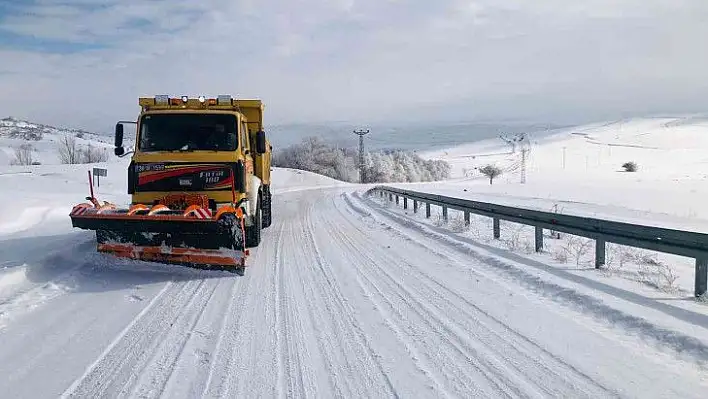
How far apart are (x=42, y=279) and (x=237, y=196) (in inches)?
126

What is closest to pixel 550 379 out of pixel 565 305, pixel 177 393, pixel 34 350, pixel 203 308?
pixel 565 305

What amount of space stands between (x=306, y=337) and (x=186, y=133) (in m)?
5.86

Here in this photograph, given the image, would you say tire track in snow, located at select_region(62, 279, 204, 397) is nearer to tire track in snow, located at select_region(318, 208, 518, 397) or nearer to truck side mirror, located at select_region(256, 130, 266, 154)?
tire track in snow, located at select_region(318, 208, 518, 397)

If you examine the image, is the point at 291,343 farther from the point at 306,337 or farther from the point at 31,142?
the point at 31,142

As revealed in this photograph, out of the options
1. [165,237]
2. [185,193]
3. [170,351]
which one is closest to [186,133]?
[185,193]

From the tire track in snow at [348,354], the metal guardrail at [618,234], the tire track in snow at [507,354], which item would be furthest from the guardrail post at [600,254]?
the tire track in snow at [348,354]

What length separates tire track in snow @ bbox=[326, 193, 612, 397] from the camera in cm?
420

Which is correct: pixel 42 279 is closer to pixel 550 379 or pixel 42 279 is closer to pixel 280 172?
pixel 550 379

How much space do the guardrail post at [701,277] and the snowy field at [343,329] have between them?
0.72ft

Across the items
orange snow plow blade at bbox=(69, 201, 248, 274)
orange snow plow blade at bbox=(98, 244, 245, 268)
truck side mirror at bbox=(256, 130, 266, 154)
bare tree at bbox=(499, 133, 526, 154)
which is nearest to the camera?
orange snow plow blade at bbox=(69, 201, 248, 274)

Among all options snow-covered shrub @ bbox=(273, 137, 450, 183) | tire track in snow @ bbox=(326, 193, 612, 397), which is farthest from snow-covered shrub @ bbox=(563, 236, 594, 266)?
snow-covered shrub @ bbox=(273, 137, 450, 183)

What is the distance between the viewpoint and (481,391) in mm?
4129

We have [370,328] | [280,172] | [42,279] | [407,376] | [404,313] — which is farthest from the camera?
[280,172]

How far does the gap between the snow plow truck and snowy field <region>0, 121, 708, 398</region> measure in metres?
0.39
